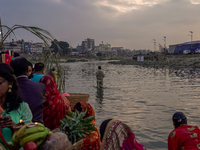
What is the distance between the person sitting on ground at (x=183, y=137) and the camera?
9.99ft

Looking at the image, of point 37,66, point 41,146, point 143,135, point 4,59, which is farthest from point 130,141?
point 143,135

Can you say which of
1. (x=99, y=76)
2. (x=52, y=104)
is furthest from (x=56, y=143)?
(x=99, y=76)

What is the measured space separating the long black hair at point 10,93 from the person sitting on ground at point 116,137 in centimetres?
107

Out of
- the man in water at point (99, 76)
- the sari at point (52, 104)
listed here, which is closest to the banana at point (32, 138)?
the sari at point (52, 104)

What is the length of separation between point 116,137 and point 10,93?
131 cm

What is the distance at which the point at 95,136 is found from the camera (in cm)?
301

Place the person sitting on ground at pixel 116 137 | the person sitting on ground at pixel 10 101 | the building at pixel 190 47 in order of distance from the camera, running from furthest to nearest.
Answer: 1. the building at pixel 190 47
2. the person sitting on ground at pixel 116 137
3. the person sitting on ground at pixel 10 101

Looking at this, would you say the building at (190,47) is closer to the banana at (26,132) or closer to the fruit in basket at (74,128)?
the fruit in basket at (74,128)

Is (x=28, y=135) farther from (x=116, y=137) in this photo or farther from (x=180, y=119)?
(x=180, y=119)

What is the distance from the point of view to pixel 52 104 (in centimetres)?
327

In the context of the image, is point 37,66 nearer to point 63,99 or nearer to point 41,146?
point 63,99

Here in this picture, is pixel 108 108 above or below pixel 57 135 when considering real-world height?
below

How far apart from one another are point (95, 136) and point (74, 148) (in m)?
1.08

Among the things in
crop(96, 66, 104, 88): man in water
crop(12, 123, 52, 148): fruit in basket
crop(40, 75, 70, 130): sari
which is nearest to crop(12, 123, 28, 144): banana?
crop(12, 123, 52, 148): fruit in basket
